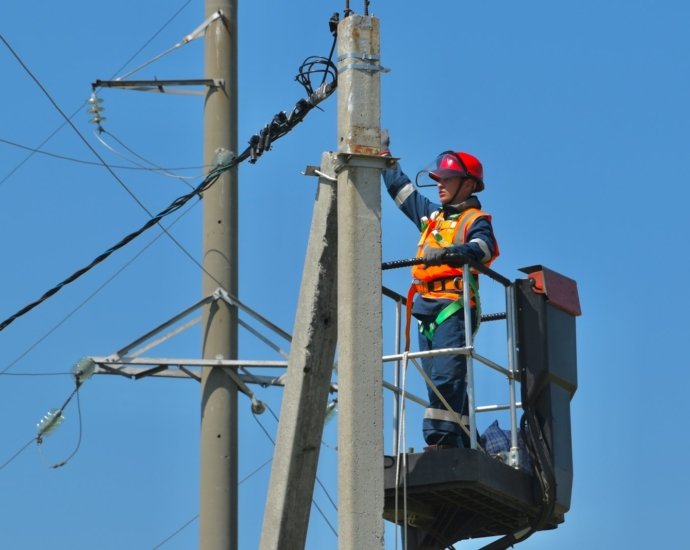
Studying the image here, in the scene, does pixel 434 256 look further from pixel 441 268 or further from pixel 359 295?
pixel 359 295

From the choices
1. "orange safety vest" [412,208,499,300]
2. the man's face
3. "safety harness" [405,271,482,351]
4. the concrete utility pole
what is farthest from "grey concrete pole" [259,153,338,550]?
the concrete utility pole

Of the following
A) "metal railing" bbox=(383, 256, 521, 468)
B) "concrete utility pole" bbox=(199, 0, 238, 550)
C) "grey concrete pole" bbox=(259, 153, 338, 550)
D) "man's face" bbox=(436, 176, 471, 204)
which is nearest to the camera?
"grey concrete pole" bbox=(259, 153, 338, 550)

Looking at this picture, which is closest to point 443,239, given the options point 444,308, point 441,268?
point 441,268

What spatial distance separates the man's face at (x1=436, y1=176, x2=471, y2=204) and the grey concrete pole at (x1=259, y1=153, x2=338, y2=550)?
235cm

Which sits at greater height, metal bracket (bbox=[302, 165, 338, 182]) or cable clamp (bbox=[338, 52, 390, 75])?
cable clamp (bbox=[338, 52, 390, 75])

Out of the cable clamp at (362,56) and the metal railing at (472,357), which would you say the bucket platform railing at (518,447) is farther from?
the cable clamp at (362,56)

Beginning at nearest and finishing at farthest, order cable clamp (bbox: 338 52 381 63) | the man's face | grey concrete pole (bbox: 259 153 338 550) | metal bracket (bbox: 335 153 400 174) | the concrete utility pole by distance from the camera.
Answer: metal bracket (bbox: 335 153 400 174), cable clamp (bbox: 338 52 381 63), grey concrete pole (bbox: 259 153 338 550), the man's face, the concrete utility pole

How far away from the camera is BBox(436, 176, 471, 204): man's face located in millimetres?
11242

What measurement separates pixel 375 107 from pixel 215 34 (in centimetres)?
576

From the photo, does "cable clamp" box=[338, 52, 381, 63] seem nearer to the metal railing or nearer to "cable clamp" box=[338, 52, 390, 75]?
"cable clamp" box=[338, 52, 390, 75]

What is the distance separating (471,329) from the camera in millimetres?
10625

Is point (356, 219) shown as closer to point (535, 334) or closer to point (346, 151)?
point (346, 151)

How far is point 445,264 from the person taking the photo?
10562 mm

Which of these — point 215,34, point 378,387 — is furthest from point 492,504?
point 215,34
